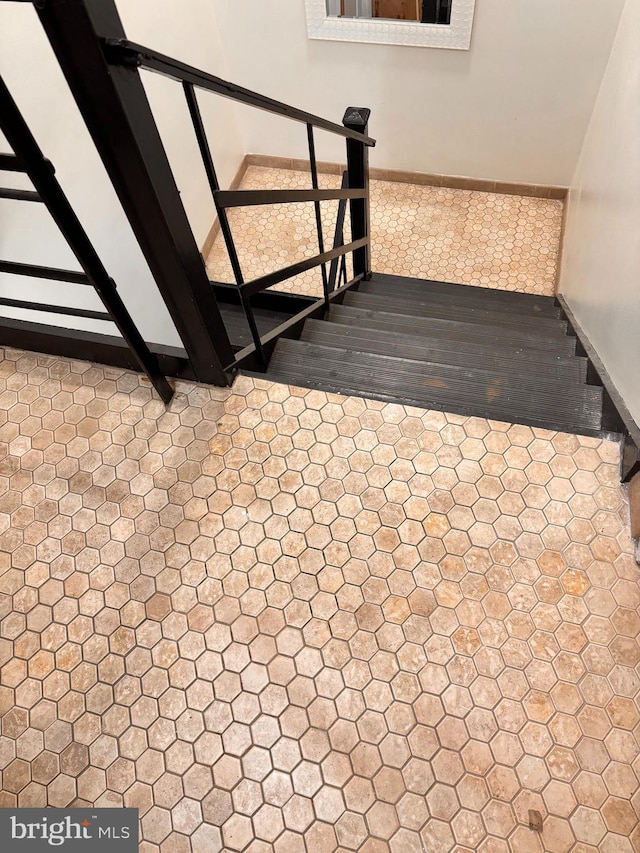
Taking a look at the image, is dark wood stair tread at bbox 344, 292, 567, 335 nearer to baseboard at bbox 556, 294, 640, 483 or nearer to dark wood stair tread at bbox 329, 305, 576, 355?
dark wood stair tread at bbox 329, 305, 576, 355

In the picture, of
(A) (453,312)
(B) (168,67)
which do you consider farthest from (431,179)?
(B) (168,67)

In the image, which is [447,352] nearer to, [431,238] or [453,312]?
[453,312]

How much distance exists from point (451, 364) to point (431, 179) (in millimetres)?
2407

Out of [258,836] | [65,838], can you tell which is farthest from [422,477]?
[65,838]

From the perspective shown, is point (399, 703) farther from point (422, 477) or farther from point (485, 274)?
point (485, 274)

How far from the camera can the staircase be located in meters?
1.91

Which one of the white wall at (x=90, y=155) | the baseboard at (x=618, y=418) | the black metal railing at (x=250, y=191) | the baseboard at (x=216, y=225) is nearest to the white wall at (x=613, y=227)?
the baseboard at (x=618, y=418)

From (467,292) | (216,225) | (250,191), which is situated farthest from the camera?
(216,225)

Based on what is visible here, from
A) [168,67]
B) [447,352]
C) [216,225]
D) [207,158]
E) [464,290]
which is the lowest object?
[464,290]

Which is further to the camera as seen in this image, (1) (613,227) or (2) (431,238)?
(2) (431,238)

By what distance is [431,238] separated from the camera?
3811 millimetres

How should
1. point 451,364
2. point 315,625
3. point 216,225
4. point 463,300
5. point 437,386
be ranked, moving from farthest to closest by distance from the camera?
point 216,225, point 463,300, point 451,364, point 437,386, point 315,625

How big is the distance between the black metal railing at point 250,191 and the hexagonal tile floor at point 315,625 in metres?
0.41

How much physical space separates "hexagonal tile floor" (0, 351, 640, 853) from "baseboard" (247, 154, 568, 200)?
2772mm
